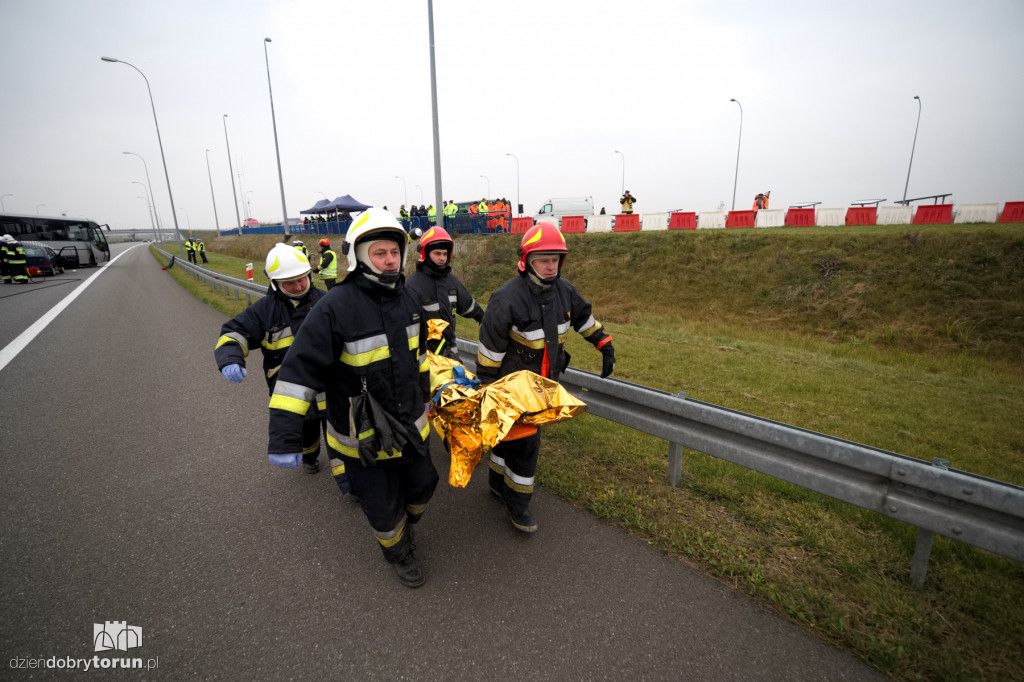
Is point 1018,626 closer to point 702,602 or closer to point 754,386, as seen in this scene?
point 702,602

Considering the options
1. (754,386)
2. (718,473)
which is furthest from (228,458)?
(754,386)

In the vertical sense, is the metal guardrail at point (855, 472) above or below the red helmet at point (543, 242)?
below

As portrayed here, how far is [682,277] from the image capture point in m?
14.3

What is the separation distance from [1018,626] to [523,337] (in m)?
2.91

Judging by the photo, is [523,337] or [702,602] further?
[523,337]

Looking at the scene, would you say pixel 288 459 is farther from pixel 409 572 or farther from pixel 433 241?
pixel 433 241

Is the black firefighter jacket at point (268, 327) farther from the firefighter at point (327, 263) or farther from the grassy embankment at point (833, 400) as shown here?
the firefighter at point (327, 263)

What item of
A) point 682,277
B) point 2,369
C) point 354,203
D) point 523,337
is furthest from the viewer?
point 354,203

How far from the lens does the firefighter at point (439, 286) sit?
4.53 meters

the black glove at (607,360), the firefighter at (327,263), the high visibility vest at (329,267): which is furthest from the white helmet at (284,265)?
the high visibility vest at (329,267)

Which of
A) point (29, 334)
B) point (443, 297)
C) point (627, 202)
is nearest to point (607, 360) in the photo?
point (443, 297)

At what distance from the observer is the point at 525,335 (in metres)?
3.26

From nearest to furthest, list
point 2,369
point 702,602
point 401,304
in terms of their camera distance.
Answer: point 702,602, point 401,304, point 2,369

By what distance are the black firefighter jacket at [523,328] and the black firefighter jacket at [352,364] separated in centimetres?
65
